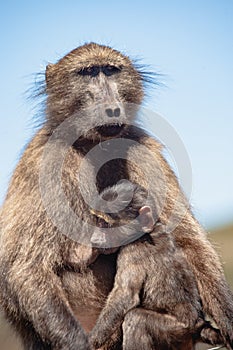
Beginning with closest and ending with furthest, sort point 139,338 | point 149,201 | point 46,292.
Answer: point 139,338
point 46,292
point 149,201

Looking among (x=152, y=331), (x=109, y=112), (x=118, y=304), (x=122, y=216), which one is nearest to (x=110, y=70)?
(x=109, y=112)

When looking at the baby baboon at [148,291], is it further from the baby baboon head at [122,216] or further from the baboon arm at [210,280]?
the baboon arm at [210,280]

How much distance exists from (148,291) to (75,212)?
88 centimetres

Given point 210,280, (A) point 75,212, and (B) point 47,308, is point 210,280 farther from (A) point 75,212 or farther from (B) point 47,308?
(B) point 47,308

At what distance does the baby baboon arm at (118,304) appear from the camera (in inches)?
236

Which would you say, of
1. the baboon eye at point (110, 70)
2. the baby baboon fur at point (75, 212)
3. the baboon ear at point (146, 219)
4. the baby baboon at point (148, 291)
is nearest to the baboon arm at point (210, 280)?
the baby baboon fur at point (75, 212)

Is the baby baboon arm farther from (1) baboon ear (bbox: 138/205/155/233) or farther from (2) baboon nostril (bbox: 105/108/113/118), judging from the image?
(2) baboon nostril (bbox: 105/108/113/118)

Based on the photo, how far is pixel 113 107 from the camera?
6375 millimetres

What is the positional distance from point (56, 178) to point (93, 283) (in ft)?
3.01

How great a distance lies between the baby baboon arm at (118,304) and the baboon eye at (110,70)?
189 centimetres

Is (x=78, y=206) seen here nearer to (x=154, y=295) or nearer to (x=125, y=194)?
(x=125, y=194)

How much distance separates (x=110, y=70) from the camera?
278 inches

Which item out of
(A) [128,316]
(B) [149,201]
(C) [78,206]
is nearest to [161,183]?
(B) [149,201]

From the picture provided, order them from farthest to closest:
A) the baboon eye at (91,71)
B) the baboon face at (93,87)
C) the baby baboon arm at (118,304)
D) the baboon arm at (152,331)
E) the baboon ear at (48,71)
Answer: the baboon ear at (48,71)
the baboon eye at (91,71)
the baboon face at (93,87)
the baby baboon arm at (118,304)
the baboon arm at (152,331)
